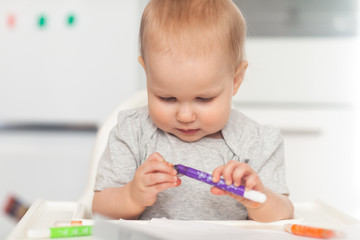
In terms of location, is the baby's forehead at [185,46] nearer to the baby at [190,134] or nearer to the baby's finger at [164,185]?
the baby at [190,134]

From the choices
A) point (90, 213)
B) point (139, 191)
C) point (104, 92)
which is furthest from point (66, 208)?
point (104, 92)

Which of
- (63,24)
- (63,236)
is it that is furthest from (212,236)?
(63,24)

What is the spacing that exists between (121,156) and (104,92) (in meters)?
0.77

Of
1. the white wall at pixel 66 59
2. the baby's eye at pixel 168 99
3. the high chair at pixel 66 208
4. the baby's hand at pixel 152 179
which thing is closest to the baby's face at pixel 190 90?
the baby's eye at pixel 168 99

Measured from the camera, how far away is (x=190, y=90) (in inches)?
Result: 30.7

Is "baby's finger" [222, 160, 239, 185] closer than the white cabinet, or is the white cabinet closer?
"baby's finger" [222, 160, 239, 185]

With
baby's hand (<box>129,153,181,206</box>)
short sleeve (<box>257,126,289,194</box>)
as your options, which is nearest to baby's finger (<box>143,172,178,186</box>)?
baby's hand (<box>129,153,181,206</box>)

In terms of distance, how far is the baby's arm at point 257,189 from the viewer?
70 centimetres

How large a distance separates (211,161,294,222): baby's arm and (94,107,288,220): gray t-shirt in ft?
0.20

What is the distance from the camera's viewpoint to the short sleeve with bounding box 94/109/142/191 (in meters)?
0.88

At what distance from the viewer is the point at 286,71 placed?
5.44 feet

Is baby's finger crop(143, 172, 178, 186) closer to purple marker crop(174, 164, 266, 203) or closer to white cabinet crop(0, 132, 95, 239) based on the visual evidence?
purple marker crop(174, 164, 266, 203)

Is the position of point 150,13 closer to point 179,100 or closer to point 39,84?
point 179,100

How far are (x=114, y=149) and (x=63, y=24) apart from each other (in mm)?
855
